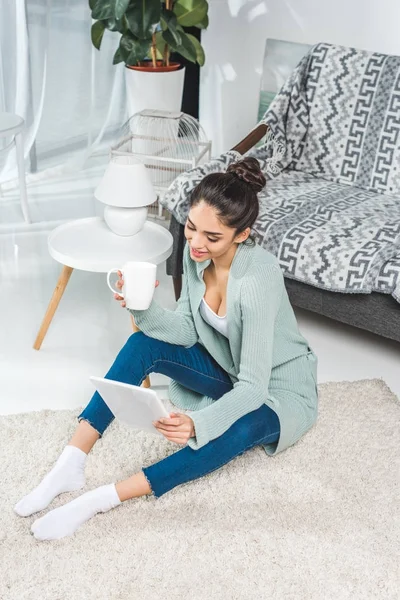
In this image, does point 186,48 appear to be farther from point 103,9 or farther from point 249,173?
point 249,173

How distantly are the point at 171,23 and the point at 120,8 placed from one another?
29 cm

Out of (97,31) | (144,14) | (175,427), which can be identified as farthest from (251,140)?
(175,427)

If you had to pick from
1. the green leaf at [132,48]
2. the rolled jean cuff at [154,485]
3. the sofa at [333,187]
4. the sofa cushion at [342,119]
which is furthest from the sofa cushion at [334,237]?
the green leaf at [132,48]

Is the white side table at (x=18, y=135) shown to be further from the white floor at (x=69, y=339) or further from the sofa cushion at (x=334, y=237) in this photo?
the sofa cushion at (x=334, y=237)

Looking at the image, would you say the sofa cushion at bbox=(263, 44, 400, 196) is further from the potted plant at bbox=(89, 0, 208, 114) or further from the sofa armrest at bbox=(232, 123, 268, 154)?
the potted plant at bbox=(89, 0, 208, 114)

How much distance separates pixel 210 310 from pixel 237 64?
92.7 inches

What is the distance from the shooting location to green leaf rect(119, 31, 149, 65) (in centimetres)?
349

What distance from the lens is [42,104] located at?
3834 mm

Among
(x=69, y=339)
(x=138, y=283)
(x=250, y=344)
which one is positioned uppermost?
(x=138, y=283)

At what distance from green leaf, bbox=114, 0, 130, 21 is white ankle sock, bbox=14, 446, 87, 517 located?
203 cm

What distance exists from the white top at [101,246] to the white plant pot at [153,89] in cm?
130

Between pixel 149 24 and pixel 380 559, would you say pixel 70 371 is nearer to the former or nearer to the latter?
pixel 380 559

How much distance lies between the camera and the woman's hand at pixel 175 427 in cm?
165

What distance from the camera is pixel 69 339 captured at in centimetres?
256
